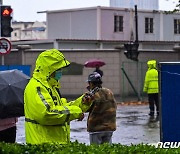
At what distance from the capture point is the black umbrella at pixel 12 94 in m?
10.8

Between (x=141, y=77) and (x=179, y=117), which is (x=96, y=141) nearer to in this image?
(x=179, y=117)

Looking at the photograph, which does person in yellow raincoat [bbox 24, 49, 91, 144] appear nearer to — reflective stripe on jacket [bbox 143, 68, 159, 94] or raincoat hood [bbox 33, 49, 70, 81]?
raincoat hood [bbox 33, 49, 70, 81]

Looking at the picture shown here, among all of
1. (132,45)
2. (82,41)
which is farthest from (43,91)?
(82,41)

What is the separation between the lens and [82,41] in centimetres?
4766

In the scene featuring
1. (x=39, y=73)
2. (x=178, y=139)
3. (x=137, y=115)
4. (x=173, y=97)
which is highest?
(x=39, y=73)

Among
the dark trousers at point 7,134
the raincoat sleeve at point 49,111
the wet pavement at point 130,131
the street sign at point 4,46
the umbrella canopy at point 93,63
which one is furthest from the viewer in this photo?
the umbrella canopy at point 93,63

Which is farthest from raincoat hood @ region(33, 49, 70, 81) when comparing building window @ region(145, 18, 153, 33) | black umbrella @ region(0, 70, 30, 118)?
building window @ region(145, 18, 153, 33)

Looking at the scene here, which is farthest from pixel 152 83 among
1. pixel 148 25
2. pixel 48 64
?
pixel 148 25

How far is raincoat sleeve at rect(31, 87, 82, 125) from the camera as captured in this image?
696 cm

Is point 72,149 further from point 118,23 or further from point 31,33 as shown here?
point 31,33

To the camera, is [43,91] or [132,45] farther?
[132,45]

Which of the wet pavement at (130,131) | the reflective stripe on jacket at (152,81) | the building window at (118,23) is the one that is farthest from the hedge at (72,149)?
the building window at (118,23)

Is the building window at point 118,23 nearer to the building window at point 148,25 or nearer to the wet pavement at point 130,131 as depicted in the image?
the building window at point 148,25

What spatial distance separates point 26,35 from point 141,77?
7444 cm
